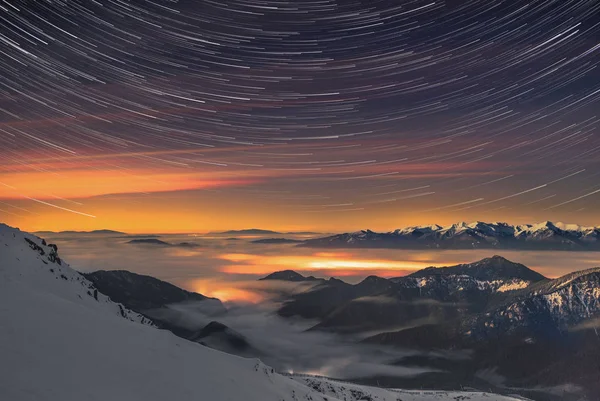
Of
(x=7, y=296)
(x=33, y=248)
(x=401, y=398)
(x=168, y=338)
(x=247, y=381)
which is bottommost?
(x=401, y=398)

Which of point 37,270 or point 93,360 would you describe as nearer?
point 93,360

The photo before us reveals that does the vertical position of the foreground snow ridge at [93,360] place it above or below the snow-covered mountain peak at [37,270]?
below

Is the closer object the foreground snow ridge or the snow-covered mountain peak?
the foreground snow ridge

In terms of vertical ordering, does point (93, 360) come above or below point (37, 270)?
below

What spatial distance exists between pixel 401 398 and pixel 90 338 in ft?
247

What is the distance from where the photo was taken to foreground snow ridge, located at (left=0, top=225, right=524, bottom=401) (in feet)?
88.3

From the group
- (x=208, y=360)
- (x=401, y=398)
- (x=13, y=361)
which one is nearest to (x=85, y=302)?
(x=208, y=360)

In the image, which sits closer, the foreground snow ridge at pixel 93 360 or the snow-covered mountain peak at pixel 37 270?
the foreground snow ridge at pixel 93 360

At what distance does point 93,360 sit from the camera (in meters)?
31.7

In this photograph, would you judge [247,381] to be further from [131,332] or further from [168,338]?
[131,332]

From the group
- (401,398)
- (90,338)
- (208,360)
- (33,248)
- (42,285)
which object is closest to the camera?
(90,338)

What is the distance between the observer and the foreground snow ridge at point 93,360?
26922mm

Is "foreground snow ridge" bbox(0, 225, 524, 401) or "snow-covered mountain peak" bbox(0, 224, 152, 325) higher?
"snow-covered mountain peak" bbox(0, 224, 152, 325)

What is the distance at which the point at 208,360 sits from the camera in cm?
4397
